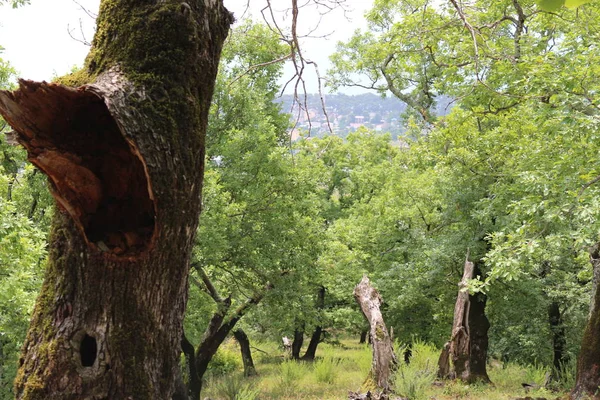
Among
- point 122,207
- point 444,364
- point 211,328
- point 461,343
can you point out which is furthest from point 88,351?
point 211,328

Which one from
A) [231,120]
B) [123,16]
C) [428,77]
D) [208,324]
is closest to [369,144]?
[428,77]

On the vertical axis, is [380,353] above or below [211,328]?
below

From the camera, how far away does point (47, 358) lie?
1853 mm

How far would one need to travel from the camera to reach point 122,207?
1.89 m

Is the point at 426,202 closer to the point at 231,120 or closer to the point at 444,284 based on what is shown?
the point at 444,284

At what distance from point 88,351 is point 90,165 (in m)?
0.72

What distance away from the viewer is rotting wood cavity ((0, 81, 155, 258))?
1664mm

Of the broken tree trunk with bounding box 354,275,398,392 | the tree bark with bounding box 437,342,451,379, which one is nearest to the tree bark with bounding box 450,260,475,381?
the tree bark with bounding box 437,342,451,379

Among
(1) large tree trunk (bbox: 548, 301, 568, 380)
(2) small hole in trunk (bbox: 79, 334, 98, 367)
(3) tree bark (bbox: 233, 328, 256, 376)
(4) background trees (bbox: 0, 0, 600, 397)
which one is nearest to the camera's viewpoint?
(2) small hole in trunk (bbox: 79, 334, 98, 367)

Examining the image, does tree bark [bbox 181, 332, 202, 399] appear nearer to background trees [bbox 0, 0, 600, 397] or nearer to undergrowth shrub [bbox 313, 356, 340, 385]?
background trees [bbox 0, 0, 600, 397]

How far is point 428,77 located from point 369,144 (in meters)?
6.27

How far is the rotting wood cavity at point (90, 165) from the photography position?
5.46ft

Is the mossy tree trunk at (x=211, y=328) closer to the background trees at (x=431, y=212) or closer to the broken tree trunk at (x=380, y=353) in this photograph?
the background trees at (x=431, y=212)

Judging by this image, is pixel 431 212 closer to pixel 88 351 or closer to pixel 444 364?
pixel 444 364
